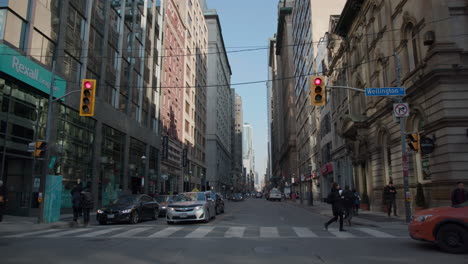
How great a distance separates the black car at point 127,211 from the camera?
1650cm

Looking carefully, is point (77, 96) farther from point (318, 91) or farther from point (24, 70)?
point (318, 91)

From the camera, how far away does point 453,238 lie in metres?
8.08

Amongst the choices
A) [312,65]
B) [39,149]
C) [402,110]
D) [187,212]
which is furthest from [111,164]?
[312,65]

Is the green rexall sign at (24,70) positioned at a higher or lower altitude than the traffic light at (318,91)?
higher

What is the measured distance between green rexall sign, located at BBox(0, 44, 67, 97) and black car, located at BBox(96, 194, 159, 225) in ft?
27.4

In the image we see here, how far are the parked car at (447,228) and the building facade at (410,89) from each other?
869 cm

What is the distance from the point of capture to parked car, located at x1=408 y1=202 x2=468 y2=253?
7992 millimetres

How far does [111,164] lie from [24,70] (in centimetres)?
→ 1309

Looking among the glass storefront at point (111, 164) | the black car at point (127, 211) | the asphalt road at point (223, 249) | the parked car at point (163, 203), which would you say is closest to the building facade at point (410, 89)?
the asphalt road at point (223, 249)

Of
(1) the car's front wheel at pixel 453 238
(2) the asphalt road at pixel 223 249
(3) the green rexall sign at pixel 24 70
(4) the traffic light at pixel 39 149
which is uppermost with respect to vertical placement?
(3) the green rexall sign at pixel 24 70

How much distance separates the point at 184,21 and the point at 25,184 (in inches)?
1832

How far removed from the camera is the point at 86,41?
26484mm

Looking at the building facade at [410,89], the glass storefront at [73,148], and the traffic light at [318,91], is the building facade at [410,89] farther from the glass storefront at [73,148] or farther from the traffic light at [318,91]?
the glass storefront at [73,148]

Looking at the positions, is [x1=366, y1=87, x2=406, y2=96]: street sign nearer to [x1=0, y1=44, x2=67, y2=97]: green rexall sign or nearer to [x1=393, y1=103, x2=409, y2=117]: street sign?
[x1=393, y1=103, x2=409, y2=117]: street sign
